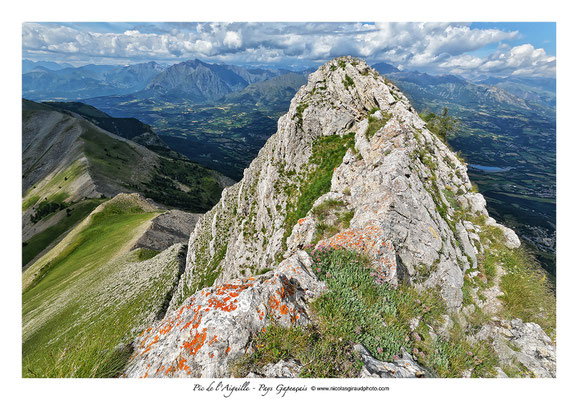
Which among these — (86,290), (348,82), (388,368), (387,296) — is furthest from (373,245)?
(86,290)

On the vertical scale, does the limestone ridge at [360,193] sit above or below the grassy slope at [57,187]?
above

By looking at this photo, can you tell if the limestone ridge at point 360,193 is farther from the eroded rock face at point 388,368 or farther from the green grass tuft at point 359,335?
the eroded rock face at point 388,368

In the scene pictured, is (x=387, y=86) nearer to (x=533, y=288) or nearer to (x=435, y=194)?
(x=435, y=194)

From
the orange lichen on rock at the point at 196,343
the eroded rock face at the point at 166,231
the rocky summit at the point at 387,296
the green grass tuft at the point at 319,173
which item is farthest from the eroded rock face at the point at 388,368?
the eroded rock face at the point at 166,231

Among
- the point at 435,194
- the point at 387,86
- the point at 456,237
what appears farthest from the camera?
the point at 387,86

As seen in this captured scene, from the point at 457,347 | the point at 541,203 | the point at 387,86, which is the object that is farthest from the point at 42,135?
the point at 541,203

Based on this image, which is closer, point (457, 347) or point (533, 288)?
point (457, 347)

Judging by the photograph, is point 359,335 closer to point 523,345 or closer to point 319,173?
point 523,345
